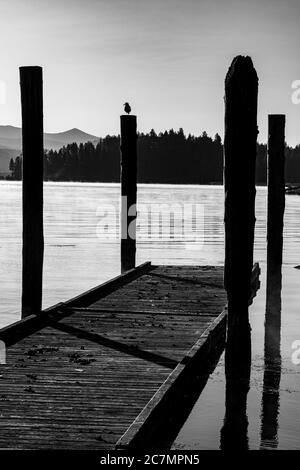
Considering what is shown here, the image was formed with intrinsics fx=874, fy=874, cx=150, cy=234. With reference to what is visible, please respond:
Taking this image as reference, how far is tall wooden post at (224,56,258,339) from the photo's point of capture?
9.70 metres

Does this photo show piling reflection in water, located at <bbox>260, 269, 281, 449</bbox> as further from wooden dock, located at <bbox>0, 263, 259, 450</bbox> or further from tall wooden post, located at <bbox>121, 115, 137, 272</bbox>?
tall wooden post, located at <bbox>121, 115, 137, 272</bbox>

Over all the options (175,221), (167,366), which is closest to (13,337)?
(167,366)

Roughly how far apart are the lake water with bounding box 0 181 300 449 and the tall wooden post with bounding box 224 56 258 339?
1426 millimetres

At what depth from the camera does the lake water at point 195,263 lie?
9.34m

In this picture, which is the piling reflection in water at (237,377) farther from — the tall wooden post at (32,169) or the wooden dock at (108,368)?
the tall wooden post at (32,169)

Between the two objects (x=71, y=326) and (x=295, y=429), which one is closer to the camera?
(x=295, y=429)

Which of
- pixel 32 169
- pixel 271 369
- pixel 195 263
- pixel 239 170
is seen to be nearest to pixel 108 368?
pixel 239 170

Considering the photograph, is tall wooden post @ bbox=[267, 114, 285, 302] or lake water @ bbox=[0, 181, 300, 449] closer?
lake water @ bbox=[0, 181, 300, 449]

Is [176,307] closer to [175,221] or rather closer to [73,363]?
[73,363]

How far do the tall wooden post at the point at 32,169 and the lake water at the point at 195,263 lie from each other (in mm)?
3101

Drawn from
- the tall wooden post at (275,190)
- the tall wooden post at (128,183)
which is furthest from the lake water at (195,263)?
the tall wooden post at (128,183)

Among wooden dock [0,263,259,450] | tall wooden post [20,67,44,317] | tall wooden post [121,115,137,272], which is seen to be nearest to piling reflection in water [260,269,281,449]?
wooden dock [0,263,259,450]

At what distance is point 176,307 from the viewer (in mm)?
13477
